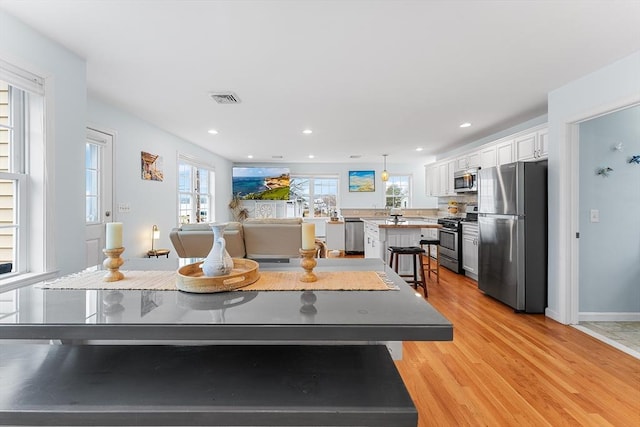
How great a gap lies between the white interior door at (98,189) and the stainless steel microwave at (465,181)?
5.29 m

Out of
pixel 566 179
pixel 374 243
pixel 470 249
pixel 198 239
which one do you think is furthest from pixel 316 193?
pixel 566 179

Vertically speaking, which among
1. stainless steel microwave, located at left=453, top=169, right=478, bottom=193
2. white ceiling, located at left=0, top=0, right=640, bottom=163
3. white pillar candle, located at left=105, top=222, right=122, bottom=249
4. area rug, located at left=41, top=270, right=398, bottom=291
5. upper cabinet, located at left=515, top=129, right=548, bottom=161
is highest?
white ceiling, located at left=0, top=0, right=640, bottom=163

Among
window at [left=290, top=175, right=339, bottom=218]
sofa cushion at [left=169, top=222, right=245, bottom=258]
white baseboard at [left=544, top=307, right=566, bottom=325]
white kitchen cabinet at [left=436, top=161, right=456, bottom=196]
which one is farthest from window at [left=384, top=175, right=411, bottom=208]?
sofa cushion at [left=169, top=222, right=245, bottom=258]

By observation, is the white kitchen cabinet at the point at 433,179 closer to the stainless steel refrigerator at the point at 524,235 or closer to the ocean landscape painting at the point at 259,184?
the stainless steel refrigerator at the point at 524,235

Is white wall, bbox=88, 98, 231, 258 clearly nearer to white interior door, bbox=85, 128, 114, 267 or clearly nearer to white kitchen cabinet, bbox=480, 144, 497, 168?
white interior door, bbox=85, 128, 114, 267

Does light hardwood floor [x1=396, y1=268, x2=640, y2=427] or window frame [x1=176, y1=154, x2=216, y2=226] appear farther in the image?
window frame [x1=176, y1=154, x2=216, y2=226]

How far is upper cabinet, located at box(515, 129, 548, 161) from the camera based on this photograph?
11.5 feet

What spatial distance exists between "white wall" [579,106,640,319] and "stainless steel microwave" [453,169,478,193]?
189cm

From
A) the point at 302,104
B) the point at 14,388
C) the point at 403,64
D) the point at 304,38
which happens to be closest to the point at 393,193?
the point at 302,104

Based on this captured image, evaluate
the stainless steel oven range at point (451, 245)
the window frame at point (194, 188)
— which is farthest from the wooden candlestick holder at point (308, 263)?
the window frame at point (194, 188)

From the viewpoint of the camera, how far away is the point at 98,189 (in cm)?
351

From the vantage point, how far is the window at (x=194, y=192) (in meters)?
5.47

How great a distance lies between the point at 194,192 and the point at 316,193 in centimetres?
338

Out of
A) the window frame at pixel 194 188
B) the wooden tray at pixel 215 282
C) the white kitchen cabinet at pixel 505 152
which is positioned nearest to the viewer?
the wooden tray at pixel 215 282
